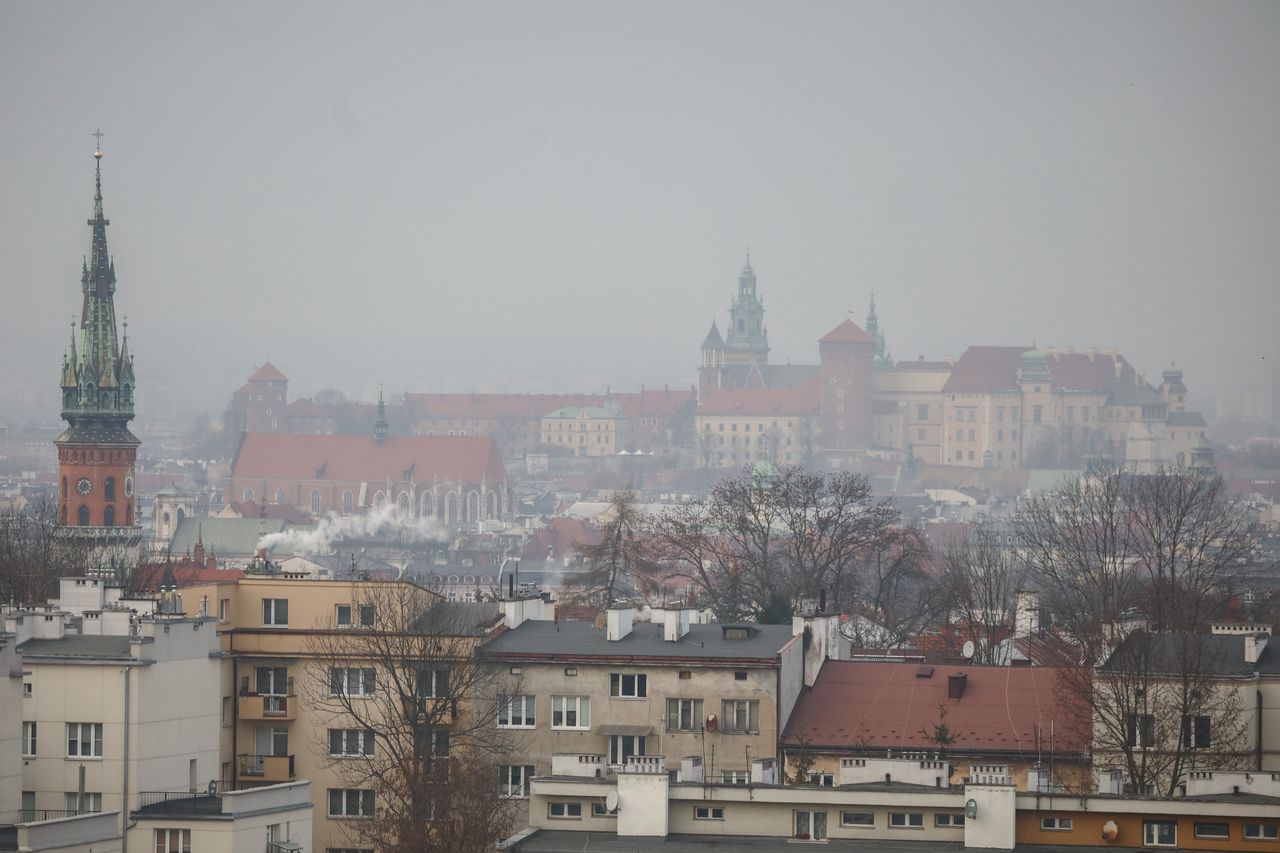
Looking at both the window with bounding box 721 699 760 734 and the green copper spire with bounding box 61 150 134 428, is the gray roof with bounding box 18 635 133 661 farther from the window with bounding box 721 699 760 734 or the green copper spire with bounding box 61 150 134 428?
the green copper spire with bounding box 61 150 134 428

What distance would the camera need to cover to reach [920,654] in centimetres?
6053

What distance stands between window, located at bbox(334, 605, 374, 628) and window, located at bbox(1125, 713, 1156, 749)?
40.6 feet

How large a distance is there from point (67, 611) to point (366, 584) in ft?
21.5

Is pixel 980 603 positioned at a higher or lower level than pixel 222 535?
higher

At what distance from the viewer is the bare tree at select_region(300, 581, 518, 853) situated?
4244 cm

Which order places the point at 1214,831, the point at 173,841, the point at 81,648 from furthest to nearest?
the point at 81,648
the point at 173,841
the point at 1214,831

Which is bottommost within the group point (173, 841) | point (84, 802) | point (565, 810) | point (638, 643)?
point (173, 841)

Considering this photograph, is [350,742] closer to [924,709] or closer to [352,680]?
[352,680]

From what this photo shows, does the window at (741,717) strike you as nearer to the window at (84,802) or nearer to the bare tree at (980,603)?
the window at (84,802)

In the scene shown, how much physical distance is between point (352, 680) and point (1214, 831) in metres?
15.5

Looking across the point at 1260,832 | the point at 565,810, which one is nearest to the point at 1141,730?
the point at 1260,832

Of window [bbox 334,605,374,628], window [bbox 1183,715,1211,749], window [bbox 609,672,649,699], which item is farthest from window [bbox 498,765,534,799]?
window [bbox 1183,715,1211,749]

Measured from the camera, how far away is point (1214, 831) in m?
34.8

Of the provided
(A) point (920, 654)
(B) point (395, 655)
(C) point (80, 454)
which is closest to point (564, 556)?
(C) point (80, 454)
